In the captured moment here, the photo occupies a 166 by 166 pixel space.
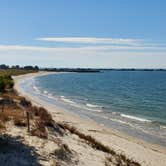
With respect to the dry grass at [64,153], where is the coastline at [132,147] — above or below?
below

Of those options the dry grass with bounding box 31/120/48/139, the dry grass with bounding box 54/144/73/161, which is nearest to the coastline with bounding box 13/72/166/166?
the dry grass with bounding box 31/120/48/139

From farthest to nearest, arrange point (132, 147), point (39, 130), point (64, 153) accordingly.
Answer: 1. point (132, 147)
2. point (39, 130)
3. point (64, 153)

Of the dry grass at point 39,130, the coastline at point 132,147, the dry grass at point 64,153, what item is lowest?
the coastline at point 132,147

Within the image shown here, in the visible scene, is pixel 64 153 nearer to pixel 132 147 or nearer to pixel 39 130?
pixel 39 130

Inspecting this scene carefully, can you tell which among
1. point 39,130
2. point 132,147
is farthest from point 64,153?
point 132,147

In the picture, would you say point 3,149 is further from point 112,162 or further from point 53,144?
point 112,162

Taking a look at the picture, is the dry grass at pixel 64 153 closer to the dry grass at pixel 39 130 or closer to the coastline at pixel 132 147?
the dry grass at pixel 39 130

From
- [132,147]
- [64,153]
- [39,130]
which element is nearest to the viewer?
[64,153]

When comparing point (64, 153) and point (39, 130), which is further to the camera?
point (39, 130)

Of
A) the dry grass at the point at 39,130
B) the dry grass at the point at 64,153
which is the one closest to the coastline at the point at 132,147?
the dry grass at the point at 39,130

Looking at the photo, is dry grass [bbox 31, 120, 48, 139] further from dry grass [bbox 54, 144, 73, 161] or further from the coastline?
the coastline

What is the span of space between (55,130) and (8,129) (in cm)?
310

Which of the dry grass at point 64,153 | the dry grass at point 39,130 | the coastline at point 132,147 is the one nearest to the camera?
the dry grass at point 64,153

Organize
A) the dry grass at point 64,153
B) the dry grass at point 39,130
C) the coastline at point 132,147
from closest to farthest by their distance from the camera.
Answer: the dry grass at point 64,153, the dry grass at point 39,130, the coastline at point 132,147
